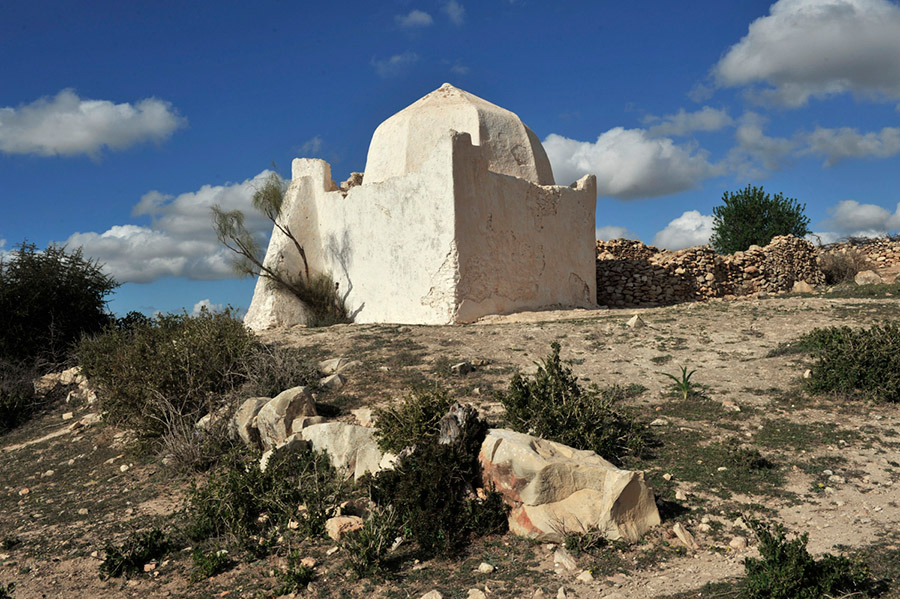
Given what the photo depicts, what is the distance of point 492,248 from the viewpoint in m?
13.0

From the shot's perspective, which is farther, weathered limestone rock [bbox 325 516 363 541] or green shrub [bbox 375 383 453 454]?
green shrub [bbox 375 383 453 454]

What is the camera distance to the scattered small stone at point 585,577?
167 inches

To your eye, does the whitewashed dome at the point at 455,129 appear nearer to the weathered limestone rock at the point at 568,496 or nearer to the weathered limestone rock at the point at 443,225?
the weathered limestone rock at the point at 443,225

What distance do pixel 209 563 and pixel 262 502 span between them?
823 mm

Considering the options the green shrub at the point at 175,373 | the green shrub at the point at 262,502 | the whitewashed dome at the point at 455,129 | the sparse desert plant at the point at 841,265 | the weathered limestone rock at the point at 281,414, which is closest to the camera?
the green shrub at the point at 262,502

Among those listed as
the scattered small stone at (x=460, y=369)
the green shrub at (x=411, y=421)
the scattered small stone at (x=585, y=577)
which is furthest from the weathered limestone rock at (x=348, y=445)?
the scattered small stone at (x=460, y=369)

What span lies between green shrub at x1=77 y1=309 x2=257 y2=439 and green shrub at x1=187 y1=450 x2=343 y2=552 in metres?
2.12

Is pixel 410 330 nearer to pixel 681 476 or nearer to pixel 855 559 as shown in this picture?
pixel 681 476

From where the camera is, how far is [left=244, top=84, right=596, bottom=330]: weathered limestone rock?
40.8ft

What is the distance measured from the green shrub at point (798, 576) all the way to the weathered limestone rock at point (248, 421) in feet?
16.8

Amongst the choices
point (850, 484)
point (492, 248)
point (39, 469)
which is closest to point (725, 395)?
point (850, 484)

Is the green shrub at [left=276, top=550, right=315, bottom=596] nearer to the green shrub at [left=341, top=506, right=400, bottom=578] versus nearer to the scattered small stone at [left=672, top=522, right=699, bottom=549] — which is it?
the green shrub at [left=341, top=506, right=400, bottom=578]

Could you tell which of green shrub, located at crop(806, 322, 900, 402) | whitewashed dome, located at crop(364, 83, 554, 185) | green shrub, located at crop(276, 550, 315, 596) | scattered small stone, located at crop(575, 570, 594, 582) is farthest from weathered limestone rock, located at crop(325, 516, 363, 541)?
whitewashed dome, located at crop(364, 83, 554, 185)

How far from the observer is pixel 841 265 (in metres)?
20.8
